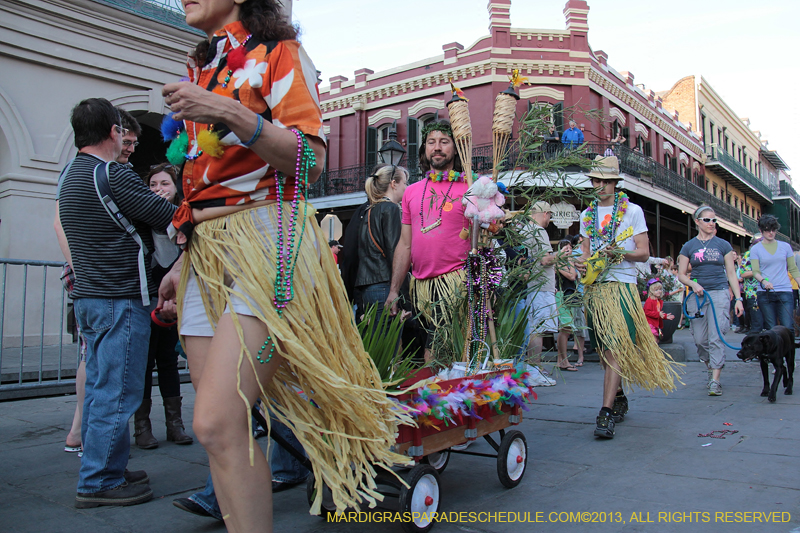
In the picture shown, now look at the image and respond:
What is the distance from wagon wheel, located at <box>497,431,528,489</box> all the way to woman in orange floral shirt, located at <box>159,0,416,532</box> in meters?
1.15

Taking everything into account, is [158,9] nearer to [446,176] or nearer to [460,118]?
[446,176]

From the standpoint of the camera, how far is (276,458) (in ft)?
10.1

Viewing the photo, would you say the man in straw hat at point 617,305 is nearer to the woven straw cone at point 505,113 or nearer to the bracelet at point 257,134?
the woven straw cone at point 505,113

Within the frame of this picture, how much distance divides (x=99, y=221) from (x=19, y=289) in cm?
535

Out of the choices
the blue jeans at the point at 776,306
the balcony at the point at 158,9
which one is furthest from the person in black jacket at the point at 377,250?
the balcony at the point at 158,9

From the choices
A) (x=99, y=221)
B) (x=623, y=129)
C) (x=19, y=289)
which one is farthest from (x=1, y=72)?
(x=623, y=129)

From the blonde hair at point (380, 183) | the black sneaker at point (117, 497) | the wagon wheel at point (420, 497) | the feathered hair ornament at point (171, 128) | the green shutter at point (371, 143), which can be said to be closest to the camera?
the feathered hair ornament at point (171, 128)

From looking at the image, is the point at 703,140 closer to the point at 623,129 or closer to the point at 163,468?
the point at 623,129

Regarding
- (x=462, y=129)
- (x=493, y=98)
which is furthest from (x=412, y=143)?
(x=462, y=129)

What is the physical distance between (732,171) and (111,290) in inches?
1566

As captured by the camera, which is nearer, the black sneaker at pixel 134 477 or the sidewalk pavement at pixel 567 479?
the sidewalk pavement at pixel 567 479

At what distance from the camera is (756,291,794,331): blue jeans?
278 inches

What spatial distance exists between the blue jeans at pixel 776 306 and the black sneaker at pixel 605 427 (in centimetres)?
453

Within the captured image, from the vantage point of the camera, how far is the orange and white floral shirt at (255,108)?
1695 millimetres
